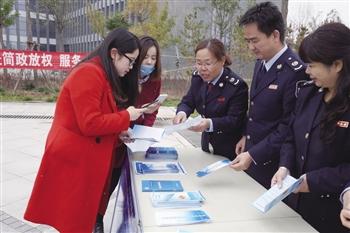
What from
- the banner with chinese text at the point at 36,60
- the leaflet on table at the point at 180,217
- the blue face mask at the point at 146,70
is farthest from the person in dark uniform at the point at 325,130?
the banner with chinese text at the point at 36,60

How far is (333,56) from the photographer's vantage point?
1176 millimetres

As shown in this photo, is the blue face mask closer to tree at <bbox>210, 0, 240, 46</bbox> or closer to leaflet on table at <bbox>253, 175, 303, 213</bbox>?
leaflet on table at <bbox>253, 175, 303, 213</bbox>

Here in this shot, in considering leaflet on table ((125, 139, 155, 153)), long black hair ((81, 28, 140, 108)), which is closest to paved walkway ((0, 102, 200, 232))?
leaflet on table ((125, 139, 155, 153))

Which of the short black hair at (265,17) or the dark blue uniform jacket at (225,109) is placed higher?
the short black hair at (265,17)

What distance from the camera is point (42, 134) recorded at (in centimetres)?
536

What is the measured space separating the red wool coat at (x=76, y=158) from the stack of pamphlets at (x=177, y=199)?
1.45 ft

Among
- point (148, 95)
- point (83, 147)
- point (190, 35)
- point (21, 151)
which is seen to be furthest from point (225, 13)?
point (83, 147)

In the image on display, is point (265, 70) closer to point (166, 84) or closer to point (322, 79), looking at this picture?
point (322, 79)

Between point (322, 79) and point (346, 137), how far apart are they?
0.22 metres

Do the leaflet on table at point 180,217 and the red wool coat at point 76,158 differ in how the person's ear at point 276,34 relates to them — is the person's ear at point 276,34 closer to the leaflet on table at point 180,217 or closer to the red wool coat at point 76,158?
the red wool coat at point 76,158

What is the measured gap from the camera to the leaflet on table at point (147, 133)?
5.74 ft

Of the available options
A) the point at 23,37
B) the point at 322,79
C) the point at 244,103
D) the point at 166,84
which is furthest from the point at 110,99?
the point at 23,37

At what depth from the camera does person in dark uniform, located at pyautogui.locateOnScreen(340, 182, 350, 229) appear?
3.41 ft

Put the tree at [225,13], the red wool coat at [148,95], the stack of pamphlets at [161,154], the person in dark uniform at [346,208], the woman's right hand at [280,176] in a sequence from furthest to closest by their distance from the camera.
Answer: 1. the tree at [225,13]
2. the red wool coat at [148,95]
3. the stack of pamphlets at [161,154]
4. the woman's right hand at [280,176]
5. the person in dark uniform at [346,208]
